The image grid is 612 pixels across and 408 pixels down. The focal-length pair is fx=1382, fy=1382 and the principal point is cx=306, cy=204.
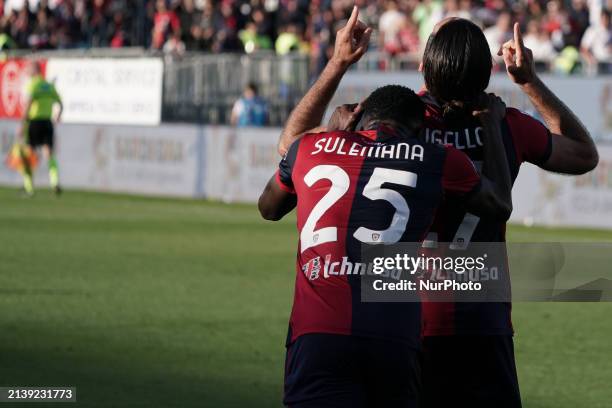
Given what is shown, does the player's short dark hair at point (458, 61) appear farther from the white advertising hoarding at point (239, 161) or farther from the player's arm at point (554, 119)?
the white advertising hoarding at point (239, 161)

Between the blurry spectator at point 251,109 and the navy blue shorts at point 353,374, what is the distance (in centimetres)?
2134

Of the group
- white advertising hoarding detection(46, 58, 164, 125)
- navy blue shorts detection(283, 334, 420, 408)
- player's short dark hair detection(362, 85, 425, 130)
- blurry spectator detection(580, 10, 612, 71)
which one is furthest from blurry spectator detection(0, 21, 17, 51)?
navy blue shorts detection(283, 334, 420, 408)

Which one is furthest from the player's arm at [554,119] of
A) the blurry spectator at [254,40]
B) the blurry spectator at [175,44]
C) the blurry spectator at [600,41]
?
the blurry spectator at [175,44]

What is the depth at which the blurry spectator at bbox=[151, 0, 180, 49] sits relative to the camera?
3159 centimetres

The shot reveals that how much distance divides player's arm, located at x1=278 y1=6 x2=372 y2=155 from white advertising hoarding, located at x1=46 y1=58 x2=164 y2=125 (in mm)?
23160

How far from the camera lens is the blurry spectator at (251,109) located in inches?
1006

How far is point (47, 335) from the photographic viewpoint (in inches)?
403

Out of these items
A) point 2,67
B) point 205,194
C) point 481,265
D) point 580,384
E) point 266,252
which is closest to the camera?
point 481,265

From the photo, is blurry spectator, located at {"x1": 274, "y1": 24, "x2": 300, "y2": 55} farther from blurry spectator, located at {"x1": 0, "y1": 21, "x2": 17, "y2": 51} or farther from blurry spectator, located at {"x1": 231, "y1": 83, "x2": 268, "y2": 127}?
blurry spectator, located at {"x1": 0, "y1": 21, "x2": 17, "y2": 51}

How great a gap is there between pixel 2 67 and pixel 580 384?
81.9 ft

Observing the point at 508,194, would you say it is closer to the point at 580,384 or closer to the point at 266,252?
the point at 580,384

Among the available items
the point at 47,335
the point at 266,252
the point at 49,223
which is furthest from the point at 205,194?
the point at 47,335

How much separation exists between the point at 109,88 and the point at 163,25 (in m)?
3.54

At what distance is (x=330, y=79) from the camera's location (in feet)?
15.0
